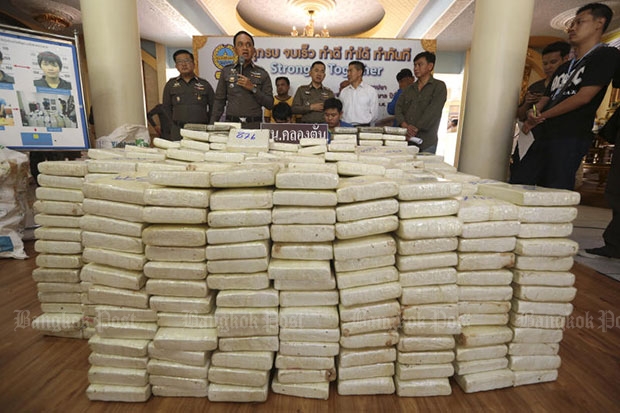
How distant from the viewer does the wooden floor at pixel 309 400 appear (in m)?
1.36

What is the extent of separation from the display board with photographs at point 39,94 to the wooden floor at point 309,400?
251 centimetres

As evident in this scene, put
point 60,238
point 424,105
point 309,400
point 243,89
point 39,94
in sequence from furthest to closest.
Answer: point 424,105 < point 243,89 < point 39,94 < point 60,238 < point 309,400

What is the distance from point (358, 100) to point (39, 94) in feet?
13.7

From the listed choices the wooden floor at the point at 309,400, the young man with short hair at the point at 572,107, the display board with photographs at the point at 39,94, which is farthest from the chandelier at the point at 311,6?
the wooden floor at the point at 309,400

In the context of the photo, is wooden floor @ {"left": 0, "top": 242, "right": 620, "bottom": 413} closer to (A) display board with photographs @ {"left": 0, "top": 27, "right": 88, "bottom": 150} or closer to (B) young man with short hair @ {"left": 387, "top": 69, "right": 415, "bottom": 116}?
(A) display board with photographs @ {"left": 0, "top": 27, "right": 88, "bottom": 150}

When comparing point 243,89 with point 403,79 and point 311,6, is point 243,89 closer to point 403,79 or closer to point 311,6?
point 403,79

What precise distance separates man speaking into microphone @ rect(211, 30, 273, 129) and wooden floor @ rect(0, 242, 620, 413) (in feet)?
9.88

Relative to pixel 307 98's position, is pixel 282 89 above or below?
above

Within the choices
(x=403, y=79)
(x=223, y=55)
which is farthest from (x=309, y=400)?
(x=223, y=55)

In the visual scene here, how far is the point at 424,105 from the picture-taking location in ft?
14.1

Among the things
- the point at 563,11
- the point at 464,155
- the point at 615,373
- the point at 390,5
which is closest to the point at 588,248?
the point at 464,155

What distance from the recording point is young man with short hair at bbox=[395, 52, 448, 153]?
4.21 metres

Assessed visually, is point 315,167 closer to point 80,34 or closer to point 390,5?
point 390,5

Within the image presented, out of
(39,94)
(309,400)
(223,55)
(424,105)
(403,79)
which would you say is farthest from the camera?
(223,55)
